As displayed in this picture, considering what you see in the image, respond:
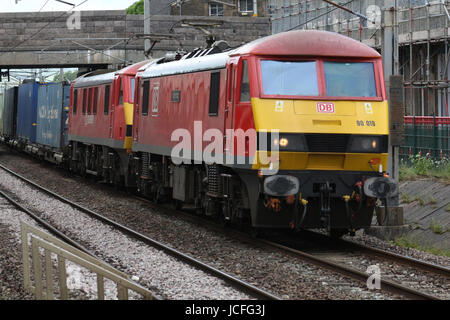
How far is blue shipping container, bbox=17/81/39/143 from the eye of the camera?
37.1m

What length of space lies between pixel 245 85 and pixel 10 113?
1346 inches

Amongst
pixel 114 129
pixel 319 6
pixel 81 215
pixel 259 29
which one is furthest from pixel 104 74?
pixel 259 29

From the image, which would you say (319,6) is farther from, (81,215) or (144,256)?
(144,256)

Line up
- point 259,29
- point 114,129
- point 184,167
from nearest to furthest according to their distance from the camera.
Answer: point 184,167 < point 114,129 < point 259,29

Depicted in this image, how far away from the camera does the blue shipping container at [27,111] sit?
3706 centimetres

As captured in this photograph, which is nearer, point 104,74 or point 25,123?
point 104,74

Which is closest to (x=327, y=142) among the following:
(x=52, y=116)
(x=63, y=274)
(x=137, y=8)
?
(x=63, y=274)

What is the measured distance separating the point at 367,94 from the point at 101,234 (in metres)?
5.40

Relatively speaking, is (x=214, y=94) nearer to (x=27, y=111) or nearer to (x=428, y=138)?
(x=428, y=138)

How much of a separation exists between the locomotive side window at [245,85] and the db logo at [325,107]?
107 centimetres

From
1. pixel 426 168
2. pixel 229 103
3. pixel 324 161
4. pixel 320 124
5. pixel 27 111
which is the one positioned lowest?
pixel 324 161

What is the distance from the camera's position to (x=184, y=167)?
1644 cm

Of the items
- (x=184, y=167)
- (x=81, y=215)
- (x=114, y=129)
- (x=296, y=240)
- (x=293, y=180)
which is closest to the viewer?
(x=293, y=180)

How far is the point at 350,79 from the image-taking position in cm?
1273
